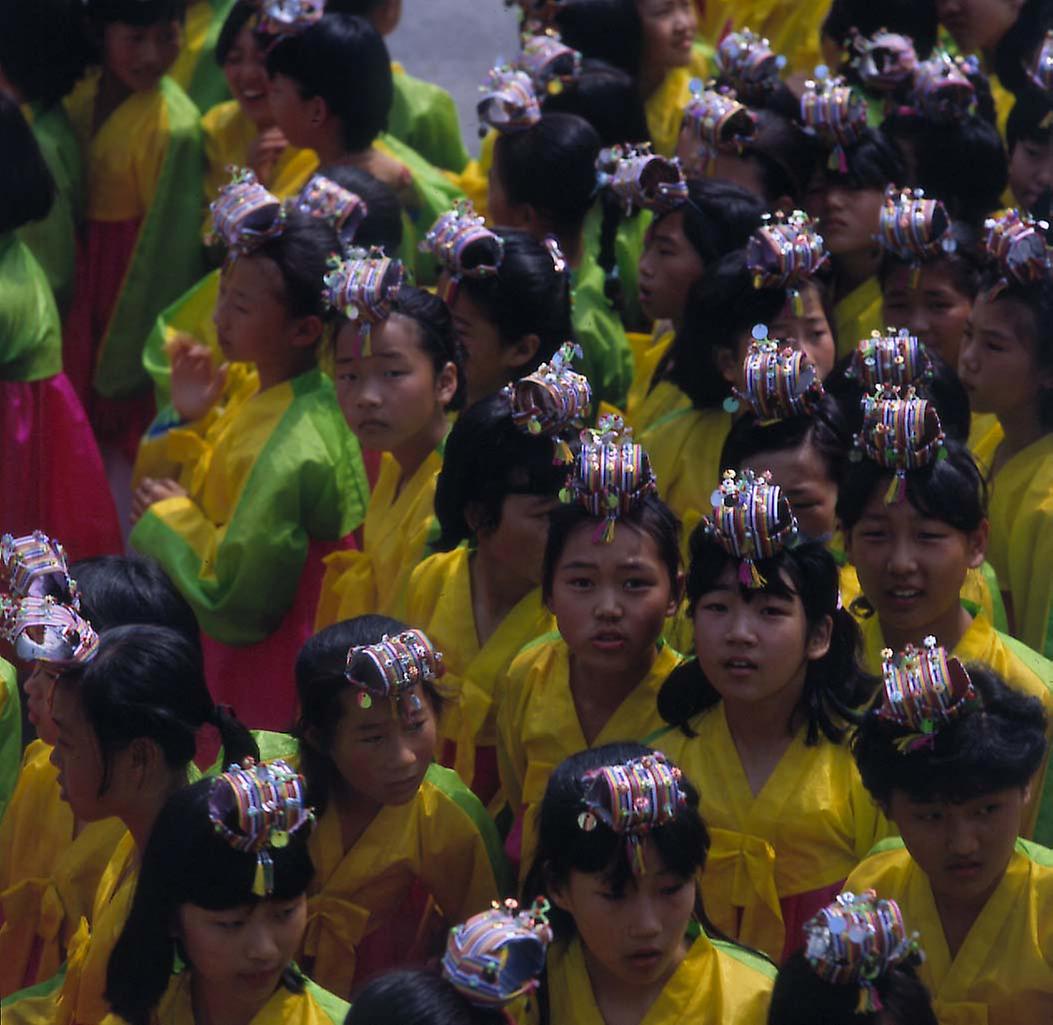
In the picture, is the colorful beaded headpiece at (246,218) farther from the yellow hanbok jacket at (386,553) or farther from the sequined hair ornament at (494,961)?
the sequined hair ornament at (494,961)

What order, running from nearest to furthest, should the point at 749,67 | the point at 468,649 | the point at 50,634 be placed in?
the point at 50,634, the point at 468,649, the point at 749,67

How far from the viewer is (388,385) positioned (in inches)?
210

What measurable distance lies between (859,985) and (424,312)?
2138 millimetres

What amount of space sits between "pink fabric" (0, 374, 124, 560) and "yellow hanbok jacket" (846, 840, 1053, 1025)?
259cm

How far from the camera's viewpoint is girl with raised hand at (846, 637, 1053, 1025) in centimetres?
405

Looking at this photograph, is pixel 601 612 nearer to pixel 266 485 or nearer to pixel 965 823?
pixel 965 823

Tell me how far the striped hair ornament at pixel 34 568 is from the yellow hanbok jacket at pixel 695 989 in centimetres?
109

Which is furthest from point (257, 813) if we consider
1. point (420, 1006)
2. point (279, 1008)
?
point (420, 1006)

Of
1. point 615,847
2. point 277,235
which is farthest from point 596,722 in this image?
point 277,235

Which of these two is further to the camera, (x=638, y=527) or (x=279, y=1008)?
(x=638, y=527)

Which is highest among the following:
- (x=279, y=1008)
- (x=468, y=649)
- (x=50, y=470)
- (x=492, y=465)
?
(x=492, y=465)

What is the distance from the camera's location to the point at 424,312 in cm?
539

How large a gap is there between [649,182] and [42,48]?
1978mm

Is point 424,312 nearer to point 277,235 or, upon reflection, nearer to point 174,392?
point 277,235
